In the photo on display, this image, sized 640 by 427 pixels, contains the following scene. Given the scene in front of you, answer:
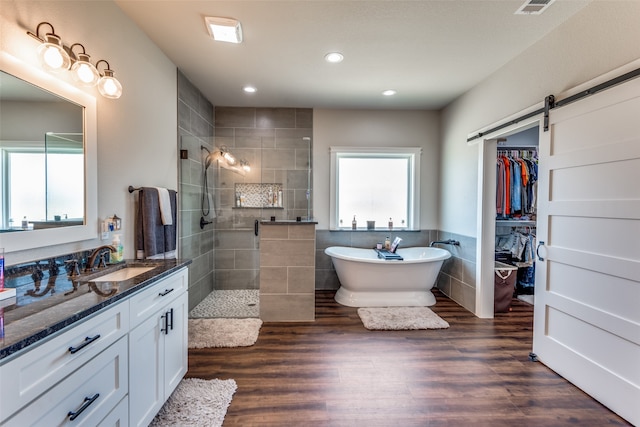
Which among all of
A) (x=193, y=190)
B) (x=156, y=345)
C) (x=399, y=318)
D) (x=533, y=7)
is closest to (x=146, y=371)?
(x=156, y=345)

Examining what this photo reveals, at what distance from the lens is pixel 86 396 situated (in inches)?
42.6

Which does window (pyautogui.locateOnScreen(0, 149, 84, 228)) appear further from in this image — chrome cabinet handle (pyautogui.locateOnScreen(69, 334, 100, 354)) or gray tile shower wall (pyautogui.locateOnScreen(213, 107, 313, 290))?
gray tile shower wall (pyautogui.locateOnScreen(213, 107, 313, 290))

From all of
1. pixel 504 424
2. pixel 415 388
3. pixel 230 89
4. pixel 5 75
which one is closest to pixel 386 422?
pixel 415 388

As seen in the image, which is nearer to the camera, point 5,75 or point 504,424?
point 5,75

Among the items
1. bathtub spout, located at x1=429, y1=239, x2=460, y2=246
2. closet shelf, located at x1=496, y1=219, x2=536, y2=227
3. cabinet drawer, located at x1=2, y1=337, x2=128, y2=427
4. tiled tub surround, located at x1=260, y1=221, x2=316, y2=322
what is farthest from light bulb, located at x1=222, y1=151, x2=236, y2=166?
closet shelf, located at x1=496, y1=219, x2=536, y2=227

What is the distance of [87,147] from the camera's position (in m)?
1.71

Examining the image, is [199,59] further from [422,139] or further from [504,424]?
[504,424]

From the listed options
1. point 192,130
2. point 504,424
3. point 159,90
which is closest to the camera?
point 504,424

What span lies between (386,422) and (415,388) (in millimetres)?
412

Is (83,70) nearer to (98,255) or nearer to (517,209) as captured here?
(98,255)

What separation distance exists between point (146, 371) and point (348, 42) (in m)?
2.72

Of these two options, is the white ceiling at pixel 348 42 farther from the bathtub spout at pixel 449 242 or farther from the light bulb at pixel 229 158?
the bathtub spout at pixel 449 242

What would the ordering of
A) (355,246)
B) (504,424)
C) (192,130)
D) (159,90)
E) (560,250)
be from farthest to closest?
(355,246)
(192,130)
(159,90)
(560,250)
(504,424)

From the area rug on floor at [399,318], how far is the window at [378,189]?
1323mm
